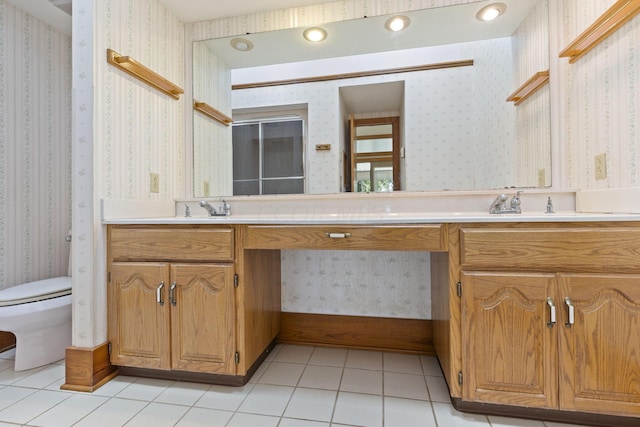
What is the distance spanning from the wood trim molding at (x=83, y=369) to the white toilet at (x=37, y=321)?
293mm

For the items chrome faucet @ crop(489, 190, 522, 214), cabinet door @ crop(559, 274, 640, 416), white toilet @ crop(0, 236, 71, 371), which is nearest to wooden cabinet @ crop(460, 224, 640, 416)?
cabinet door @ crop(559, 274, 640, 416)

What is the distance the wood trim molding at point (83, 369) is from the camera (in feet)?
4.72

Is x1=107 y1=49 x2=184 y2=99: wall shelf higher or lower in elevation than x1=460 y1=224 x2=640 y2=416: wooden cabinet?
higher

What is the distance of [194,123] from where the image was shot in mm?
2068

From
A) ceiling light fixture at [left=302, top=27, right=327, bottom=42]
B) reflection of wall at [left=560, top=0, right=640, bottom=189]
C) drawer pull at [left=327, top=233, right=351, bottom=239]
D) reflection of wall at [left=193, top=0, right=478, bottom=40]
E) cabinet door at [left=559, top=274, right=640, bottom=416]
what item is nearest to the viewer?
cabinet door at [left=559, top=274, right=640, bottom=416]

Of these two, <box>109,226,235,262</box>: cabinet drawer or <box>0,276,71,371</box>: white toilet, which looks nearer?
<box>109,226,235,262</box>: cabinet drawer

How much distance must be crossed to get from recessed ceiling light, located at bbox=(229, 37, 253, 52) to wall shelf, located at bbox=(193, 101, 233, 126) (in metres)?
0.42

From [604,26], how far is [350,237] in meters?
1.34

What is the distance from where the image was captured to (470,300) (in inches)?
47.4

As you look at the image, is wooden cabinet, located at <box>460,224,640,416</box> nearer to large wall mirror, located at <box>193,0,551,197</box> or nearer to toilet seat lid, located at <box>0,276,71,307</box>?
large wall mirror, located at <box>193,0,551,197</box>

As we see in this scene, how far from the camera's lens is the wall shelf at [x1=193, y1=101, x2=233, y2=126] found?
6.73ft

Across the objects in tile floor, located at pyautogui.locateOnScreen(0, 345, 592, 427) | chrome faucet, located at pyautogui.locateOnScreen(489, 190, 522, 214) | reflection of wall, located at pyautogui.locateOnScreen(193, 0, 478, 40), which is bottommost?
tile floor, located at pyautogui.locateOnScreen(0, 345, 592, 427)

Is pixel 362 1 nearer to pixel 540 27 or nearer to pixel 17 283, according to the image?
pixel 540 27

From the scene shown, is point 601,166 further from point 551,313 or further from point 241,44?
point 241,44
